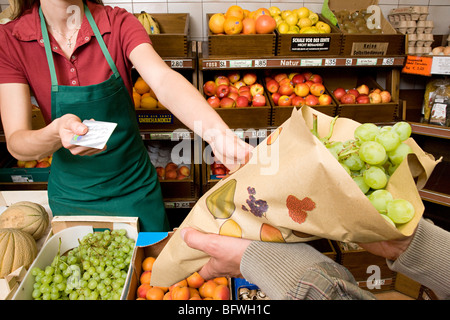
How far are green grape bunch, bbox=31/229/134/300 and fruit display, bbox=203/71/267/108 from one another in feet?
4.95

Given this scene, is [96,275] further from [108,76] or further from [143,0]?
[143,0]

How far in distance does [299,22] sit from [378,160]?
7.44 ft

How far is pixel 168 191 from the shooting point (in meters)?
2.70

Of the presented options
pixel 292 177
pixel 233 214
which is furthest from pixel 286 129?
pixel 233 214

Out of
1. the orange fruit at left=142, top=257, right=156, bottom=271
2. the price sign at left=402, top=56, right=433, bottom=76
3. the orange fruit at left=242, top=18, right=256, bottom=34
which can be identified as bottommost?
the orange fruit at left=142, top=257, right=156, bottom=271

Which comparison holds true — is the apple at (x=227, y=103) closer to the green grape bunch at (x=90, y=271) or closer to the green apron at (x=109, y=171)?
the green apron at (x=109, y=171)

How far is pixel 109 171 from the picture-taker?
154cm

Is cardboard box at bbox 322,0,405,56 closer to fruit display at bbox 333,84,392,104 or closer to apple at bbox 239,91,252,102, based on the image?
fruit display at bbox 333,84,392,104

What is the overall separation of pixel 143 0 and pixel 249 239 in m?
2.66

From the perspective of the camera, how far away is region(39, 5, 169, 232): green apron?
4.58 feet

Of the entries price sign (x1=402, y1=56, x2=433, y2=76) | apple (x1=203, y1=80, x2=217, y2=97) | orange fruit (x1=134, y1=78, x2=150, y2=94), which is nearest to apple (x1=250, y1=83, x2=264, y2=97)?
apple (x1=203, y1=80, x2=217, y2=97)

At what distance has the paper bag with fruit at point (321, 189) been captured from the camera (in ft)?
2.07

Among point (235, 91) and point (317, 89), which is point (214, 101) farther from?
point (317, 89)

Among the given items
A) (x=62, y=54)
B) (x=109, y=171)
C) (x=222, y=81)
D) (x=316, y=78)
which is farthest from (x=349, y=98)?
(x=62, y=54)
